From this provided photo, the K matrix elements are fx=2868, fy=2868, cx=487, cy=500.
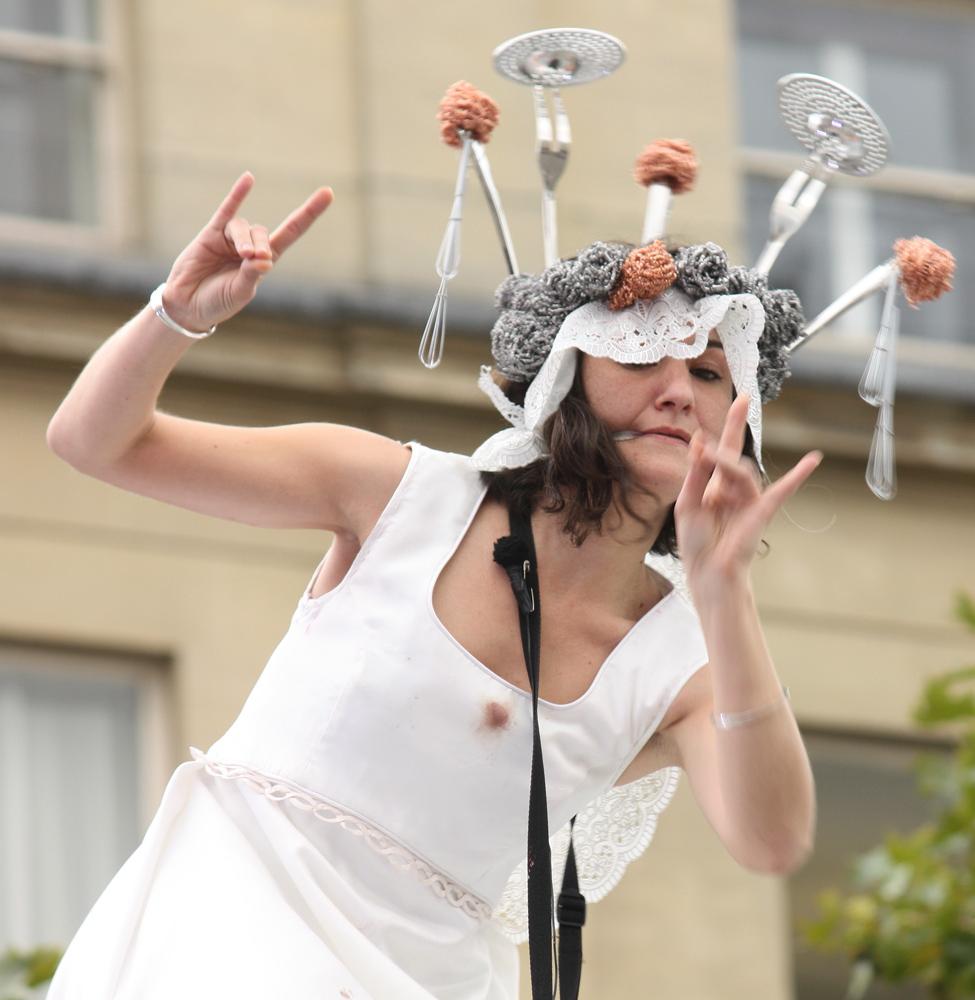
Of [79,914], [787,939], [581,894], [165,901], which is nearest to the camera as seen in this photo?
[165,901]

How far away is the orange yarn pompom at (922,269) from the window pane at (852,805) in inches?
220

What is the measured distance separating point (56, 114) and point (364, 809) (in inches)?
248

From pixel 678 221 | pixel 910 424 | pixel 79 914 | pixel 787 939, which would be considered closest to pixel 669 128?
pixel 678 221

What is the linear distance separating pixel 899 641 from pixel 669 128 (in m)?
2.15

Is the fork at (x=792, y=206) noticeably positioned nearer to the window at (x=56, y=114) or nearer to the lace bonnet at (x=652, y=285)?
the lace bonnet at (x=652, y=285)

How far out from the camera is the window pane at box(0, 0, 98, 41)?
10594 mm

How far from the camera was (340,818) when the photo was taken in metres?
4.68

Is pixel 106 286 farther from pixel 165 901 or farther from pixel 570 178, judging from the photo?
pixel 165 901

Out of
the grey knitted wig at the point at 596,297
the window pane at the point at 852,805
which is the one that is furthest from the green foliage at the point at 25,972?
the window pane at the point at 852,805

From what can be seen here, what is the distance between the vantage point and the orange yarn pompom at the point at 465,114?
5281 millimetres

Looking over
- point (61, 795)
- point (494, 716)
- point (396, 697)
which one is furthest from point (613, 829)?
point (61, 795)

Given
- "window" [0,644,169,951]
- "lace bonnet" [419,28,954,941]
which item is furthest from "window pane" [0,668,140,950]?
"lace bonnet" [419,28,954,941]

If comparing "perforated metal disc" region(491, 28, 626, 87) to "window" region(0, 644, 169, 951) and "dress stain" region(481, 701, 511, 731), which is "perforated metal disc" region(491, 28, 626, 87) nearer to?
"dress stain" region(481, 701, 511, 731)

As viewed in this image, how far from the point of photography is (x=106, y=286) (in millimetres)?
9812
